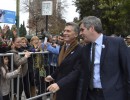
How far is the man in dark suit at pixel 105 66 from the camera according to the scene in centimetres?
468

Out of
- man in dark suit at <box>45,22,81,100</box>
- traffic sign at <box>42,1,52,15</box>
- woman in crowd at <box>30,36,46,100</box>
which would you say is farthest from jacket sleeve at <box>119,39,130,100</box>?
traffic sign at <box>42,1,52,15</box>

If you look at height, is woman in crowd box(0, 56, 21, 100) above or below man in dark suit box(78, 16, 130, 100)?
below

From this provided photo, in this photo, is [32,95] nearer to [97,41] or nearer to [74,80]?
[74,80]

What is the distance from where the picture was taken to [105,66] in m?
4.68

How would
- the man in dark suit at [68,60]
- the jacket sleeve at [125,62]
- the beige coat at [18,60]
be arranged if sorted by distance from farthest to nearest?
the beige coat at [18,60], the man in dark suit at [68,60], the jacket sleeve at [125,62]

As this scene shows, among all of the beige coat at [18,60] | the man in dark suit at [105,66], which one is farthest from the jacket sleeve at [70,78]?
the beige coat at [18,60]

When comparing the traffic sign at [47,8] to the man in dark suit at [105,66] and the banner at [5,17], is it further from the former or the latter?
the man in dark suit at [105,66]

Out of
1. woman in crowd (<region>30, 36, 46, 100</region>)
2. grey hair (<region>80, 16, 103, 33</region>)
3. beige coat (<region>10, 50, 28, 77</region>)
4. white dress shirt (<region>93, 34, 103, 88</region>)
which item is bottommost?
woman in crowd (<region>30, 36, 46, 100</region>)

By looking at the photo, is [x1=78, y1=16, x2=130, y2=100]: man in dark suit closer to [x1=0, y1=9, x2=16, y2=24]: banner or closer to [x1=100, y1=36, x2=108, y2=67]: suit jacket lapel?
[x1=100, y1=36, x2=108, y2=67]: suit jacket lapel

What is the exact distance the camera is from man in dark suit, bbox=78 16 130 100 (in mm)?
4676

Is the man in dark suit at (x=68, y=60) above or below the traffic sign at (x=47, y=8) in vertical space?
below

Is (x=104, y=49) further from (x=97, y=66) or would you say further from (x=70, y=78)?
(x=70, y=78)

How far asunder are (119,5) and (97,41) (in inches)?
1699

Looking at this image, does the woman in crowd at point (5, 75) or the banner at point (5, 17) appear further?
the banner at point (5, 17)
